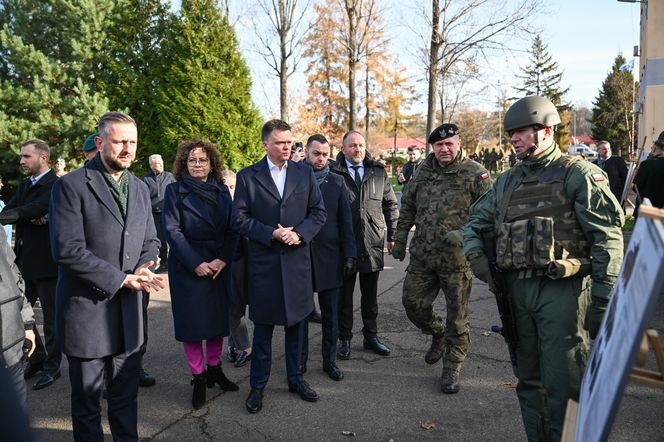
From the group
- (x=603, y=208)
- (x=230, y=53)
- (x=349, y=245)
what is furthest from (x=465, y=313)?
(x=230, y=53)

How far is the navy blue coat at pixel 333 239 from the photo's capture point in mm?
4578

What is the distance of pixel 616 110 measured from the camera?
159 ft

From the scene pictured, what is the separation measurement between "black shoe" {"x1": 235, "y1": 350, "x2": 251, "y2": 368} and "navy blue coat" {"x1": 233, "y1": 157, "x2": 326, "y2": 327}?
117 centimetres

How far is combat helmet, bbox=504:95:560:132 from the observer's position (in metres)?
3.09

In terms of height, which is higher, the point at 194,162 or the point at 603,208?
the point at 194,162

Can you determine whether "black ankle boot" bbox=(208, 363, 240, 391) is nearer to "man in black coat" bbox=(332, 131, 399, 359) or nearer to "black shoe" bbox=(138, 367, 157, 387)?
"black shoe" bbox=(138, 367, 157, 387)

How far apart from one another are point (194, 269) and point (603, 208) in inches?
113

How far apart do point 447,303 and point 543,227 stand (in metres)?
1.70

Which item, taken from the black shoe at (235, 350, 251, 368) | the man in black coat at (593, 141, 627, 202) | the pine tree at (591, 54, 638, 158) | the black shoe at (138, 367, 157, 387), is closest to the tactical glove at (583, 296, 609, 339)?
the black shoe at (235, 350, 251, 368)

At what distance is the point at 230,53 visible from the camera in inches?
570

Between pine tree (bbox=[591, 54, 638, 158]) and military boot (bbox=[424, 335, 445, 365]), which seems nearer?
military boot (bbox=[424, 335, 445, 365])

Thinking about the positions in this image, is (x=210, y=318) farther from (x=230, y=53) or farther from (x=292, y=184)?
(x=230, y=53)

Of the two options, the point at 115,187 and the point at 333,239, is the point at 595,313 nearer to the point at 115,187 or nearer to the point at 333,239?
the point at 333,239

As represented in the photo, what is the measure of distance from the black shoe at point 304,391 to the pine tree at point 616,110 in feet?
160
